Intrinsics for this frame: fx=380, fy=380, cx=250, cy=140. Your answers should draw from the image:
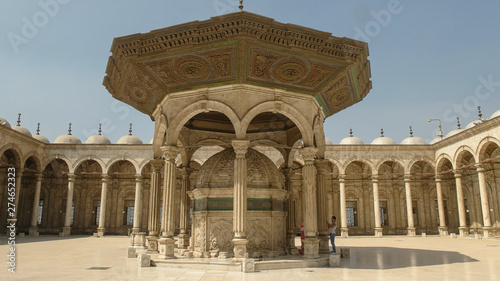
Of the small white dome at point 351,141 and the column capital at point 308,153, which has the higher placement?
the small white dome at point 351,141

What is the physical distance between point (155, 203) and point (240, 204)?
129 inches

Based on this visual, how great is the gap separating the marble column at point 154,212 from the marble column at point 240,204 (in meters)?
3.01

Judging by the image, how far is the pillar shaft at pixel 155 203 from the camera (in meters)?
10.7

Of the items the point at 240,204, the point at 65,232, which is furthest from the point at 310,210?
the point at 65,232

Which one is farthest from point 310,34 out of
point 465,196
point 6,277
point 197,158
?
→ point 465,196

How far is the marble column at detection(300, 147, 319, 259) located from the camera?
922cm

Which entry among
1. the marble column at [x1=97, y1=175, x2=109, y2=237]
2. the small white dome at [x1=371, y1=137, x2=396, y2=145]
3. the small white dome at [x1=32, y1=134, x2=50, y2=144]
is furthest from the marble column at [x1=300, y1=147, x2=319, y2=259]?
the small white dome at [x1=32, y1=134, x2=50, y2=144]

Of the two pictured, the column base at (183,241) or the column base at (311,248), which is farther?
the column base at (183,241)

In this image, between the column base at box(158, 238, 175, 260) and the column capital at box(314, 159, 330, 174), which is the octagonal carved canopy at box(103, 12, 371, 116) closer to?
the column capital at box(314, 159, 330, 174)

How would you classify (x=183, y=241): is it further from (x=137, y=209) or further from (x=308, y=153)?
(x=137, y=209)

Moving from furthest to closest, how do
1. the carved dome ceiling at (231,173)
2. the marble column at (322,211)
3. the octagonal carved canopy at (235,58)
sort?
the marble column at (322,211)
the carved dome ceiling at (231,173)
the octagonal carved canopy at (235,58)

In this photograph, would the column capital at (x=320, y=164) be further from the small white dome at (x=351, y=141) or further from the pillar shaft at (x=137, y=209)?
the small white dome at (x=351, y=141)

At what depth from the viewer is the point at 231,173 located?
10.3 meters

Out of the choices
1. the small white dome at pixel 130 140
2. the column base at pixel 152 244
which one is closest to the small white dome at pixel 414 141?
the small white dome at pixel 130 140
